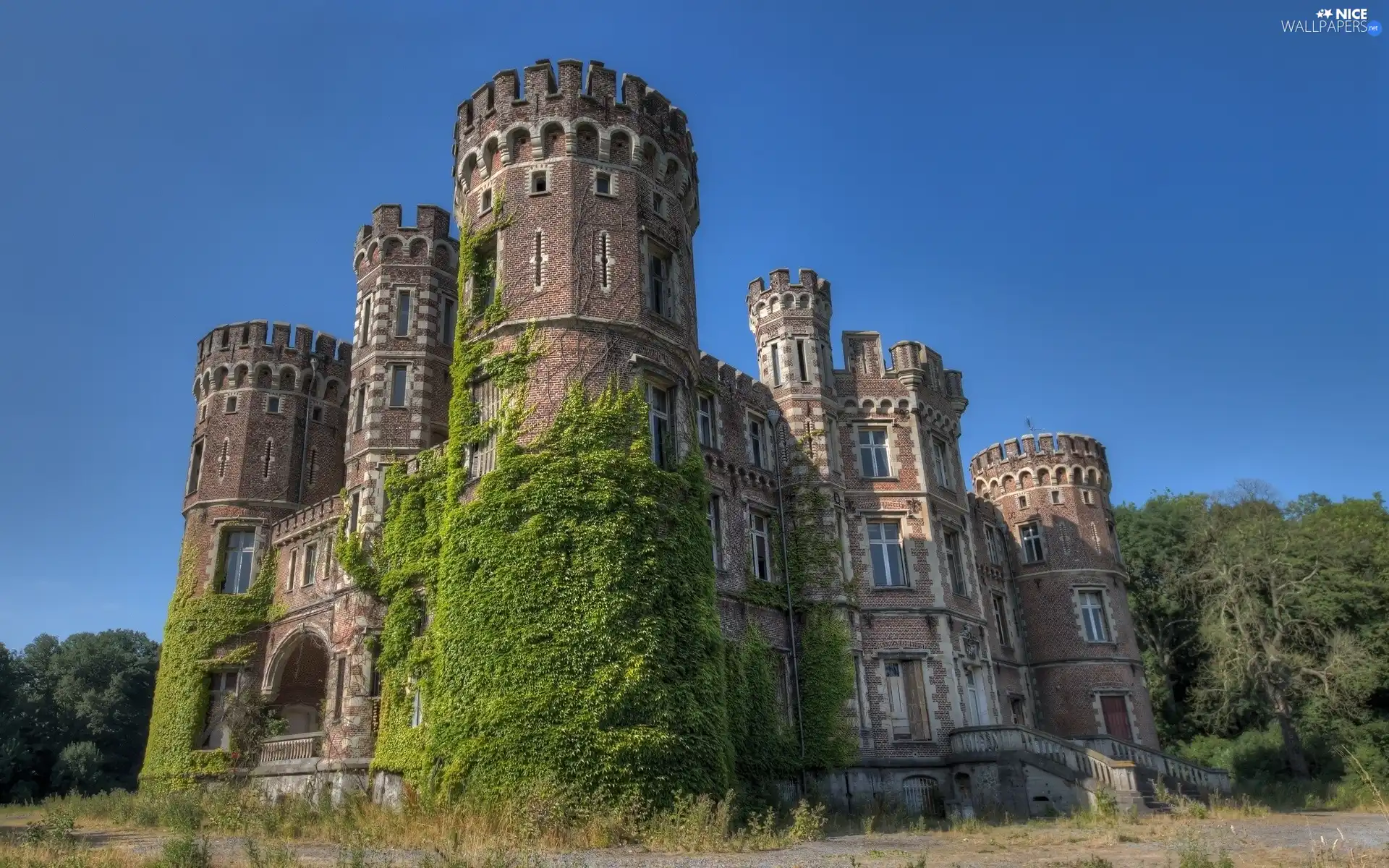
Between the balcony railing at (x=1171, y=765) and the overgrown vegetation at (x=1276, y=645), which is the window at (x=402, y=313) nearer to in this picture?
the balcony railing at (x=1171, y=765)

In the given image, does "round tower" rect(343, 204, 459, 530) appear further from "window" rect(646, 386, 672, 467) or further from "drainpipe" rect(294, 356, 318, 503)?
"window" rect(646, 386, 672, 467)

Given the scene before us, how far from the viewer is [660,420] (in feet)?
78.4

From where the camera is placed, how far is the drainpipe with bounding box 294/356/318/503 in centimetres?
3590

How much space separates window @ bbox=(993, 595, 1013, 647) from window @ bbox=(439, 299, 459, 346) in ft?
76.5

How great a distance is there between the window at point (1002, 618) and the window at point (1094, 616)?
316 centimetres

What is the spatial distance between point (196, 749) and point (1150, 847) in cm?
2770

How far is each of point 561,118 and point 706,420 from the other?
9312 mm

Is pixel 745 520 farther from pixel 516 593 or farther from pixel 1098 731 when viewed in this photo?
pixel 1098 731

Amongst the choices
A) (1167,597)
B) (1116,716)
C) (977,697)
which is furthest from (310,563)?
(1167,597)

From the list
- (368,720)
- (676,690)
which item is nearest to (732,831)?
(676,690)

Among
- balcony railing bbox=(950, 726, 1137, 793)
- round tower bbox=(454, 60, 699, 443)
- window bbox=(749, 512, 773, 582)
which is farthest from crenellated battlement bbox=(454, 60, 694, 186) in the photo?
balcony railing bbox=(950, 726, 1137, 793)

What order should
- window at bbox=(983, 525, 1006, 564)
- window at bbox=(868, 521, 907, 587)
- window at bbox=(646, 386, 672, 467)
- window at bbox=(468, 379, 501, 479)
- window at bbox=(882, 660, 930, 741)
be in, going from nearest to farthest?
window at bbox=(468, 379, 501, 479) → window at bbox=(646, 386, 672, 467) → window at bbox=(882, 660, 930, 741) → window at bbox=(868, 521, 907, 587) → window at bbox=(983, 525, 1006, 564)

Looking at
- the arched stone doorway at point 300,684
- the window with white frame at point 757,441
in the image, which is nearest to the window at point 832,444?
the window with white frame at point 757,441

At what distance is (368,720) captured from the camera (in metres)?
26.6
